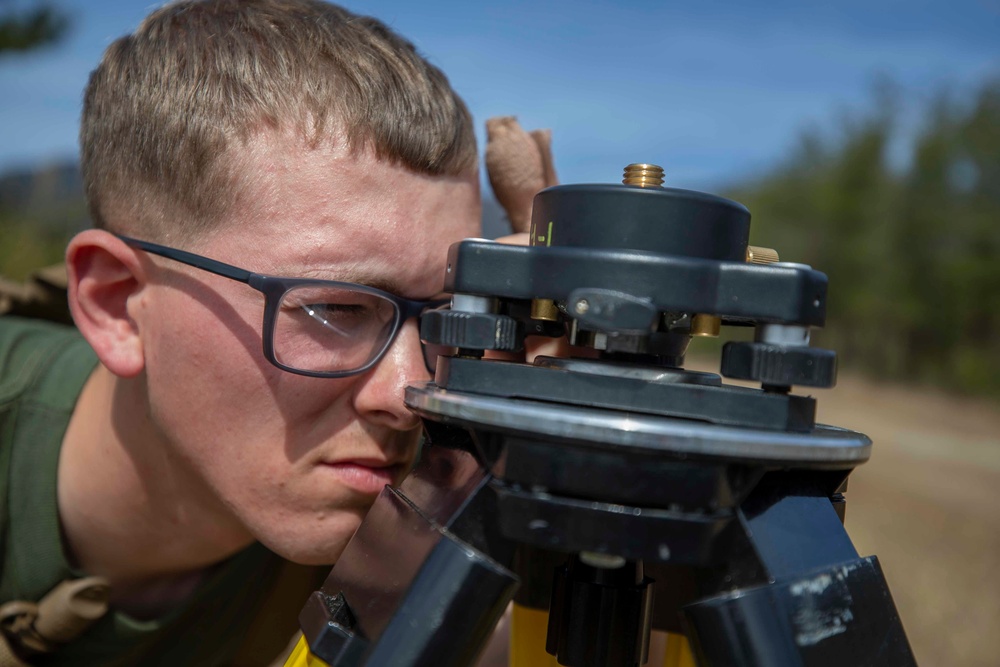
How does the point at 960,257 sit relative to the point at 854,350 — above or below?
above

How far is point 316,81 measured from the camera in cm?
137

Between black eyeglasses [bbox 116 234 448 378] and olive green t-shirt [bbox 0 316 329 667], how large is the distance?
85 centimetres

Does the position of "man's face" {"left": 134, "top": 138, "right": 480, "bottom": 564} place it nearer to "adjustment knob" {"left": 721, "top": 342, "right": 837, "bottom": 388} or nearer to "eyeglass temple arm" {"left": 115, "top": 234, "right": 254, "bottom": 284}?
"eyeglass temple arm" {"left": 115, "top": 234, "right": 254, "bottom": 284}

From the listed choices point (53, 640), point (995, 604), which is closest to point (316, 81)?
point (53, 640)

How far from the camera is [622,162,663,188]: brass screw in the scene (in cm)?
85

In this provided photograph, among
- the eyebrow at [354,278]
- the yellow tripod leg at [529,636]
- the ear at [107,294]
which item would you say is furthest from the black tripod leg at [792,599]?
the ear at [107,294]

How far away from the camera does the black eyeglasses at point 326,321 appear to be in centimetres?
121

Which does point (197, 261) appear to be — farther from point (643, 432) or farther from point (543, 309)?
point (643, 432)

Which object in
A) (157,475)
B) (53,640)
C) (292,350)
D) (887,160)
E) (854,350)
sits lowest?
(854,350)

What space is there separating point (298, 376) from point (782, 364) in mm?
740

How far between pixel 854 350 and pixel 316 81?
812 inches

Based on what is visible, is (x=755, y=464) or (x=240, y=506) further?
(x=240, y=506)

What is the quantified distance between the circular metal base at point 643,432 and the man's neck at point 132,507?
1.01 m

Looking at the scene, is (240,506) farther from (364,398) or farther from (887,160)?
(887,160)
